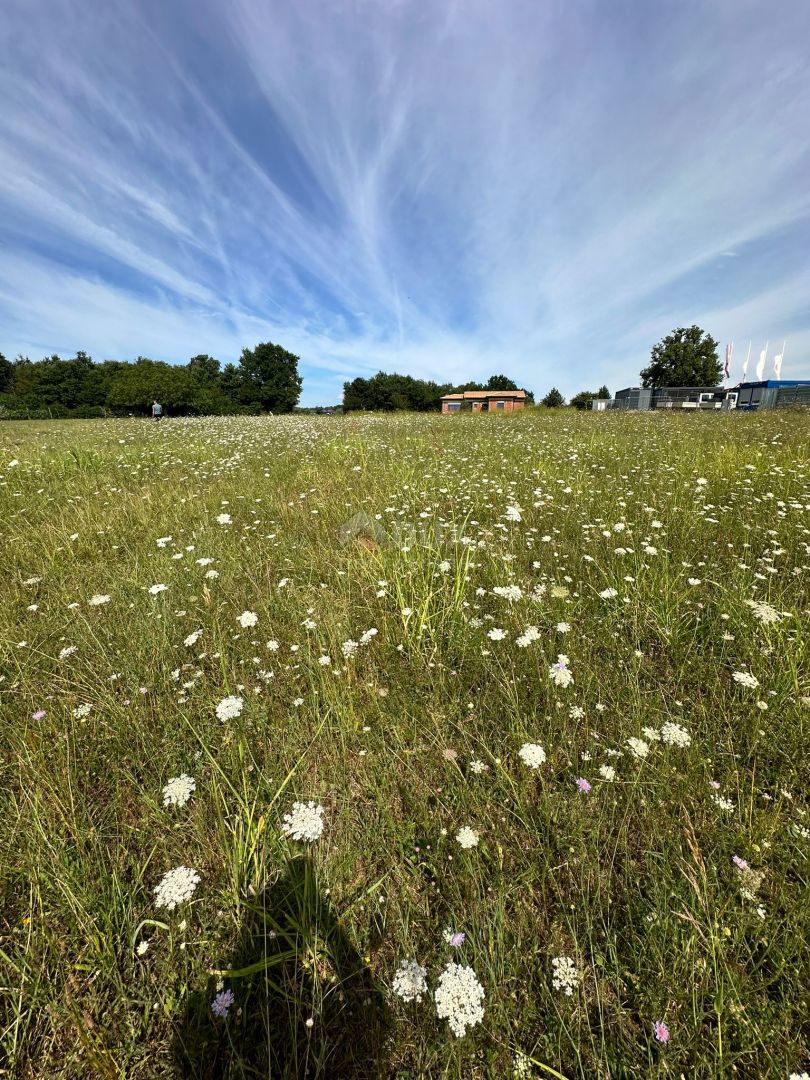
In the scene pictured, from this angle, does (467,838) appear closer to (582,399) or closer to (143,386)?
(143,386)

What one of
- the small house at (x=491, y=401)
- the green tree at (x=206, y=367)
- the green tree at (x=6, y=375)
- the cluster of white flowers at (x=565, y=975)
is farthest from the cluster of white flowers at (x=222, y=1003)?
the green tree at (x=6, y=375)

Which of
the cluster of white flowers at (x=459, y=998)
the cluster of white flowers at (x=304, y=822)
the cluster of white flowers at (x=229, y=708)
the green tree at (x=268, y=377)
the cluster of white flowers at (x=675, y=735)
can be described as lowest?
the cluster of white flowers at (x=459, y=998)

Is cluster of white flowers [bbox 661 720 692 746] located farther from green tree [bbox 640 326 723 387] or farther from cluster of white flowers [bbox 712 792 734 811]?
green tree [bbox 640 326 723 387]

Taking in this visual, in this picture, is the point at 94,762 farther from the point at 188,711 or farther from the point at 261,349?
the point at 261,349

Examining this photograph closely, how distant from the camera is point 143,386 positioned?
151 ft

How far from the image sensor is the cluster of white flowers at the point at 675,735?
1777mm

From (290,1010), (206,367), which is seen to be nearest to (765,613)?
(290,1010)

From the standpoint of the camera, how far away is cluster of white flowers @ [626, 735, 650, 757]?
1.77 metres

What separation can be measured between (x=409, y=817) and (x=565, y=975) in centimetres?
70

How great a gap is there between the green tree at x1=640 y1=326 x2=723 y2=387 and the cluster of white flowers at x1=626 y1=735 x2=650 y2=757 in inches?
3091

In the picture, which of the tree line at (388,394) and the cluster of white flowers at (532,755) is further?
the tree line at (388,394)

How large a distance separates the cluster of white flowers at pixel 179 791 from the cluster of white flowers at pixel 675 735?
2179 millimetres

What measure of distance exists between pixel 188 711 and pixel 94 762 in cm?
44

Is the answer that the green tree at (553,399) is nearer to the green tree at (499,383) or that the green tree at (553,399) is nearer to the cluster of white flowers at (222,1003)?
the green tree at (499,383)
